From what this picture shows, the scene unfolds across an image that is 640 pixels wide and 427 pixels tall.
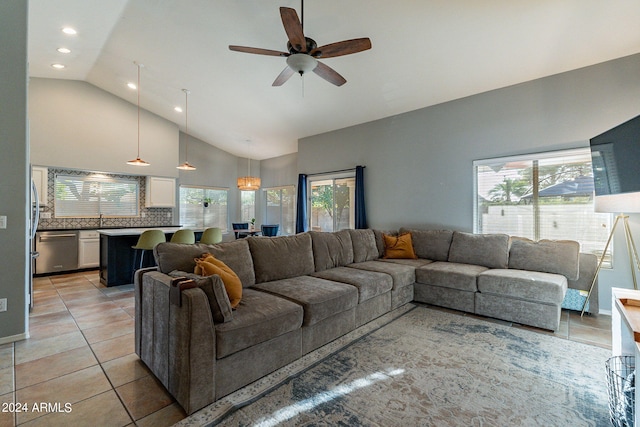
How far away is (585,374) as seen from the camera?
7.11 ft

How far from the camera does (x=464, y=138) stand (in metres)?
4.42

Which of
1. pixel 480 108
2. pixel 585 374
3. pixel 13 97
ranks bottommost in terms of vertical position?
pixel 585 374

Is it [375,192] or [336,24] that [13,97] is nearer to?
[336,24]

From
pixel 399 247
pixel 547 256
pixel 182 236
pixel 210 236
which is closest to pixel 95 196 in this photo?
pixel 182 236

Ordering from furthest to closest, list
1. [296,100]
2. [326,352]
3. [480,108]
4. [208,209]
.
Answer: [208,209]
[296,100]
[480,108]
[326,352]

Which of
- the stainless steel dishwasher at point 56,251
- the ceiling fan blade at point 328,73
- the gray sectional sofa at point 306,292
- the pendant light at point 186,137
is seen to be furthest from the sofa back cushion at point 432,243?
the stainless steel dishwasher at point 56,251

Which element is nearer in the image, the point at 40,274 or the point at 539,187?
the point at 539,187

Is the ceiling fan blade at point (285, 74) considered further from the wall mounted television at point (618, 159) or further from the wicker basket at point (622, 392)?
the wicker basket at point (622, 392)

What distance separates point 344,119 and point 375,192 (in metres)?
1.60

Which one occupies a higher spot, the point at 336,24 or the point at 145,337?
the point at 336,24

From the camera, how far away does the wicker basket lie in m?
1.48

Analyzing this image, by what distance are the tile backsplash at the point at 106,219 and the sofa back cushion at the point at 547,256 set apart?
7.38m

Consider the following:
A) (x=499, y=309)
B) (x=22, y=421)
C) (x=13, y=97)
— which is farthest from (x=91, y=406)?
(x=499, y=309)

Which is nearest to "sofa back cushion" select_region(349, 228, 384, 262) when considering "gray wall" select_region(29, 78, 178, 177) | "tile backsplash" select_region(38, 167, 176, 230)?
"gray wall" select_region(29, 78, 178, 177)
